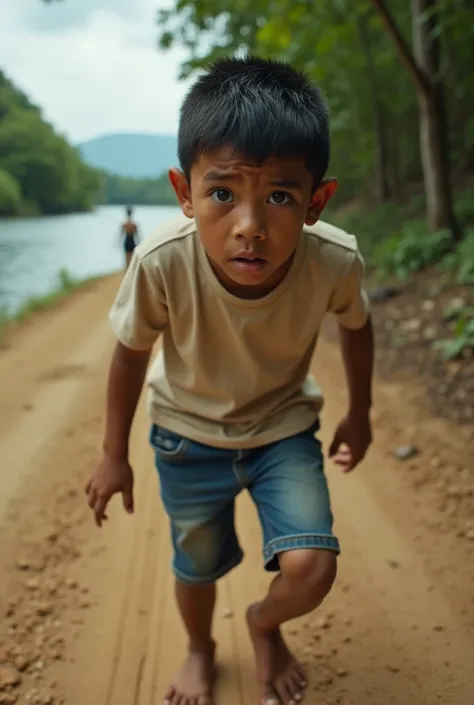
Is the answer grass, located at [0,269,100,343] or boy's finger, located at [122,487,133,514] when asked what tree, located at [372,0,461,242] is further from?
grass, located at [0,269,100,343]

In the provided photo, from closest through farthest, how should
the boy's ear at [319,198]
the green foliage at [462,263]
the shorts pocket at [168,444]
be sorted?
the boy's ear at [319,198]
the shorts pocket at [168,444]
the green foliage at [462,263]

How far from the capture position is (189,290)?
1525 mm

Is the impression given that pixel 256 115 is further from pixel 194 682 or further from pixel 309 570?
pixel 194 682

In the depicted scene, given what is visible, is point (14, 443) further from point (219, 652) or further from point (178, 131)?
point (178, 131)

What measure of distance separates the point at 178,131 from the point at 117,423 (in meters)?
0.74

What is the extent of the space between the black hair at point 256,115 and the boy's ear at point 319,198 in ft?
0.08

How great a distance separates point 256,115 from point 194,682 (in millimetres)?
1507

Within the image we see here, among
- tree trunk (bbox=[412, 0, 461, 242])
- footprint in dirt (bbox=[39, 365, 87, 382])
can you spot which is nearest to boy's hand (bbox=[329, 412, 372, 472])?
footprint in dirt (bbox=[39, 365, 87, 382])

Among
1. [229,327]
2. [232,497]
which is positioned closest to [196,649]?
[232,497]

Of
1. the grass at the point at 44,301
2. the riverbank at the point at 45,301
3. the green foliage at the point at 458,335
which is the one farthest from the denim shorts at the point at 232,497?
the grass at the point at 44,301

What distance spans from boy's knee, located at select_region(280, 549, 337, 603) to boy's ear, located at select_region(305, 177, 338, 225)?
0.76m

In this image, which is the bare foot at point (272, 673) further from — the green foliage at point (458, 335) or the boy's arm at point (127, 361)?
the green foliage at point (458, 335)

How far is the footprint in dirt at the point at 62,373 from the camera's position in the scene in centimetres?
508

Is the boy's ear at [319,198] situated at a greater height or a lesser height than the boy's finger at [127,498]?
greater
